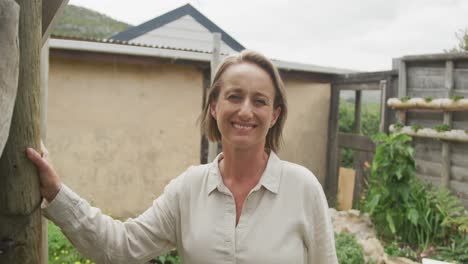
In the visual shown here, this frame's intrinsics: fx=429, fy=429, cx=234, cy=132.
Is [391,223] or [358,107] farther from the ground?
[358,107]

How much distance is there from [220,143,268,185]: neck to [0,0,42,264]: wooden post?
0.79m

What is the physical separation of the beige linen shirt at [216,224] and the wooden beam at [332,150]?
25.9 ft

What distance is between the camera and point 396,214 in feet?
19.3

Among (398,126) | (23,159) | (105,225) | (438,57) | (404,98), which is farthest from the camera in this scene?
(398,126)

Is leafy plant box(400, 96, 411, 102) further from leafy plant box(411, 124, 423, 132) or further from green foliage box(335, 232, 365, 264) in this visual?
green foliage box(335, 232, 365, 264)

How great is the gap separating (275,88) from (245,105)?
19cm

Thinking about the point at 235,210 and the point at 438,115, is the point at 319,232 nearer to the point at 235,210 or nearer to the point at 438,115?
the point at 235,210

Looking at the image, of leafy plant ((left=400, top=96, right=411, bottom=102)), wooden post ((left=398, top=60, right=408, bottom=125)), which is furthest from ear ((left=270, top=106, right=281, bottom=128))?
wooden post ((left=398, top=60, right=408, bottom=125))

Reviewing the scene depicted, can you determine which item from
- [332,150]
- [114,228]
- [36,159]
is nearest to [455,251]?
[332,150]

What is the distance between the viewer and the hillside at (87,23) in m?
23.7

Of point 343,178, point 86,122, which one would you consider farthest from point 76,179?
point 343,178

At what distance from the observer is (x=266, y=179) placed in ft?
5.93

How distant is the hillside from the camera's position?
77.8 feet

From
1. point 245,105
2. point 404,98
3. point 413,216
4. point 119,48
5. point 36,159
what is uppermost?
point 119,48
